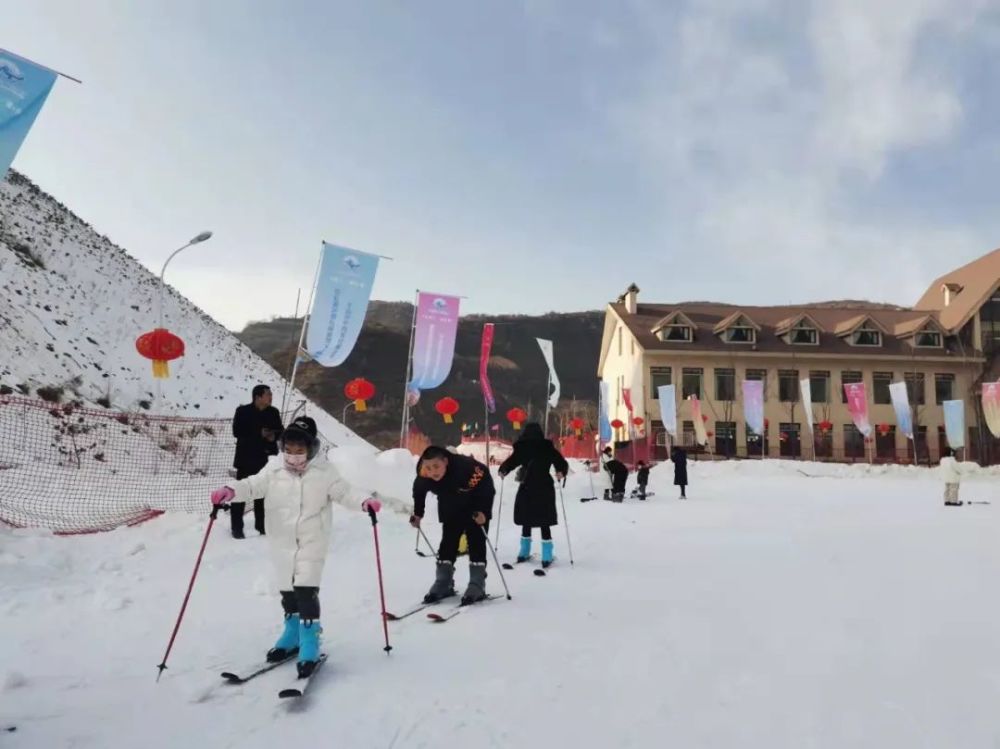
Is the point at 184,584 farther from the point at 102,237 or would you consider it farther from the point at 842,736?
the point at 102,237

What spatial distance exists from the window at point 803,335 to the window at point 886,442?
648 cm

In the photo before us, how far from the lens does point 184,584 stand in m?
6.34

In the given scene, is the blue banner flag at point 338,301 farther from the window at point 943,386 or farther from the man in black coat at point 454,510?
the window at point 943,386

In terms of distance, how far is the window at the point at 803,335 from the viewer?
41594 millimetres

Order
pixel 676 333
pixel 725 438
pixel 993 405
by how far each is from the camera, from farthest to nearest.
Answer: pixel 676 333 < pixel 725 438 < pixel 993 405

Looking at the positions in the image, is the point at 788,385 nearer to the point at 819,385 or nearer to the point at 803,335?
the point at 819,385

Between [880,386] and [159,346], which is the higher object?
[880,386]

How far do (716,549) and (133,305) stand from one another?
1070 inches

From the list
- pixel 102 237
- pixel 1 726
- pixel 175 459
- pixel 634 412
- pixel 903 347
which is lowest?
pixel 1 726

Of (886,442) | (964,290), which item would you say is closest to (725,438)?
(886,442)

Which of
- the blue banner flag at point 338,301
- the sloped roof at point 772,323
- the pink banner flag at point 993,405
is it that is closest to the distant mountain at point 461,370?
the sloped roof at point 772,323

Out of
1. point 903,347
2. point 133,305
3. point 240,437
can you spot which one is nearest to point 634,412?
point 903,347

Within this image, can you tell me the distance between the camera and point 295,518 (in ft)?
14.1

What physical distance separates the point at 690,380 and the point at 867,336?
1178cm
